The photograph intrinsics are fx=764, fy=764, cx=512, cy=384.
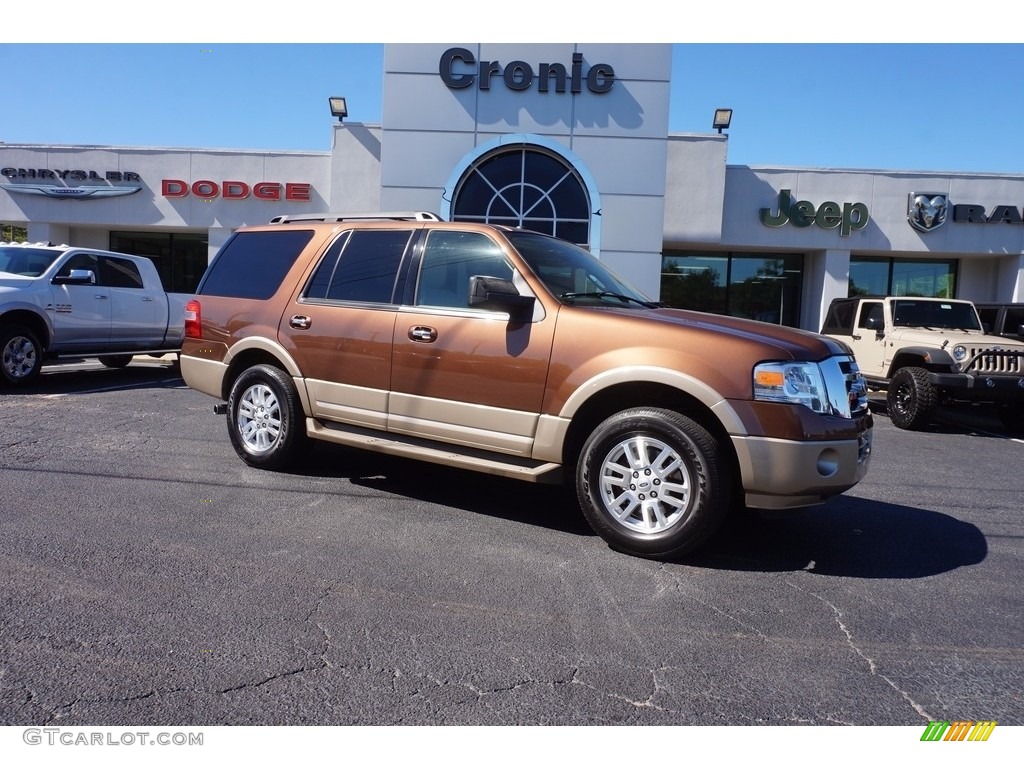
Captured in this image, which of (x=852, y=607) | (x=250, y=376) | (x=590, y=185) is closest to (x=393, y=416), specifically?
(x=250, y=376)

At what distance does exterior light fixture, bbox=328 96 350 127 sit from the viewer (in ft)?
64.6

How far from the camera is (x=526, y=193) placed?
677 inches

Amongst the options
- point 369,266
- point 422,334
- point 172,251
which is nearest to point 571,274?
point 422,334

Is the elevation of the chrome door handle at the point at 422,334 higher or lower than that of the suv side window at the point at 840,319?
lower

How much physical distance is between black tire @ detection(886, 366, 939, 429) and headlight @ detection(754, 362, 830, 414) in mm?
6488

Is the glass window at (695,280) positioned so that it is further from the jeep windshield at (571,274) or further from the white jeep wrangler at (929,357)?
the jeep windshield at (571,274)

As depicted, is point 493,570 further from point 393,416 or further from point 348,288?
point 348,288

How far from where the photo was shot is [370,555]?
427 cm

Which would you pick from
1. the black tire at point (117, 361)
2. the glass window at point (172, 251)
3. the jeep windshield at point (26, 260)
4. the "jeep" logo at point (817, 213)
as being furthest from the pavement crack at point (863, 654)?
the glass window at point (172, 251)

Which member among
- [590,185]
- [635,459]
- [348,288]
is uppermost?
[590,185]

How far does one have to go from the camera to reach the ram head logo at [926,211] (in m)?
19.4

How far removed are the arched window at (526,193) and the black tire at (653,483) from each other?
13192mm

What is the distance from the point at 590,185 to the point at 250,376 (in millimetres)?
12258

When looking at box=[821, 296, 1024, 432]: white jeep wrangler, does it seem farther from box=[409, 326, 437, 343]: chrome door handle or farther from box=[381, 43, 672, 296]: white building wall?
box=[409, 326, 437, 343]: chrome door handle
